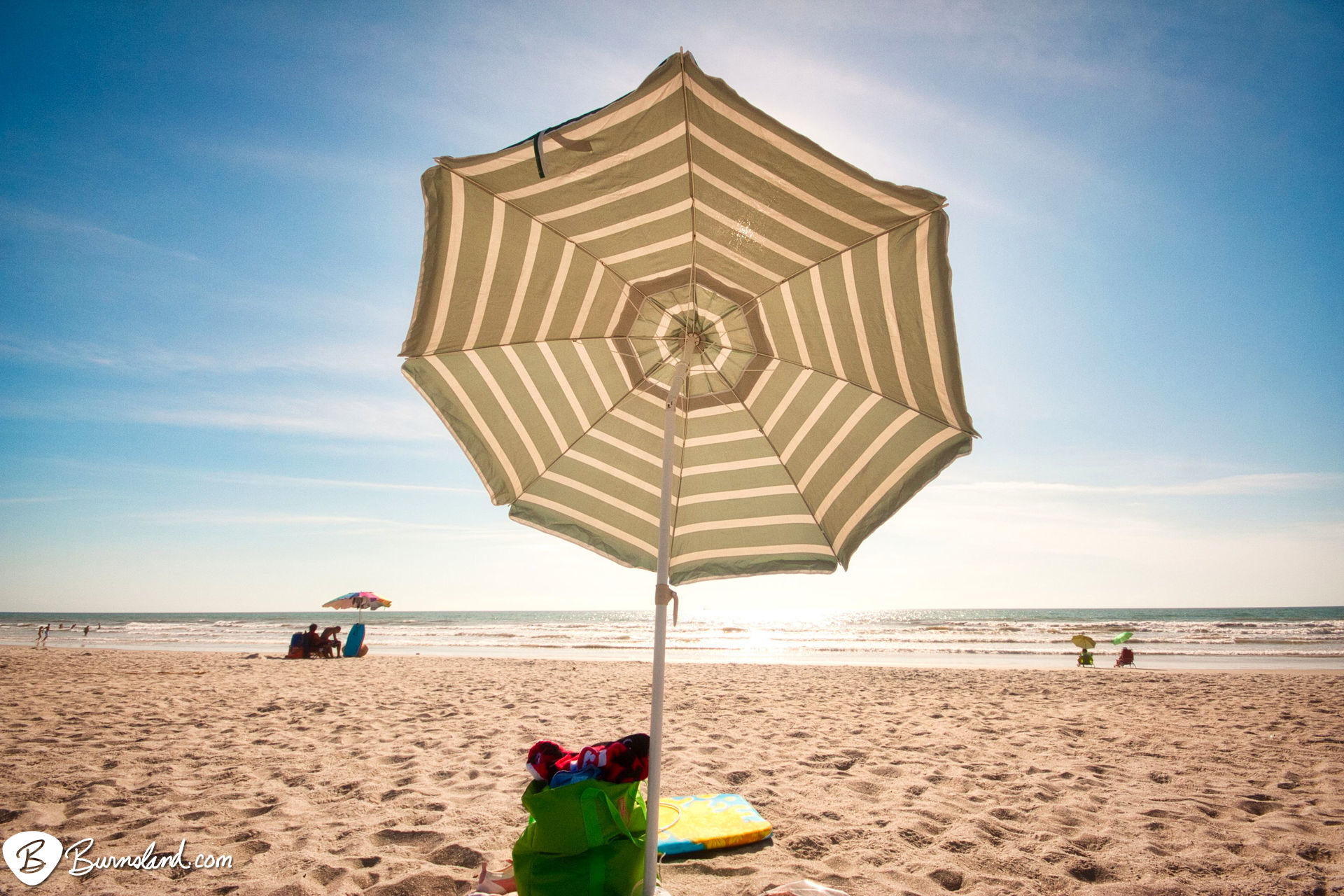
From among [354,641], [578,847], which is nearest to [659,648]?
[578,847]

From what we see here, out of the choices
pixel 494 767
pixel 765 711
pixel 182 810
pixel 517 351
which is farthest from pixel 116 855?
pixel 765 711

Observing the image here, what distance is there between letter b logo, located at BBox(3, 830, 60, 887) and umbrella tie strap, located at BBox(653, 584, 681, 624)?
120 inches

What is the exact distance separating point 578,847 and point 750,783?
234 cm

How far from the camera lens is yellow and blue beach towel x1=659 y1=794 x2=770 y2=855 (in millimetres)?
3025

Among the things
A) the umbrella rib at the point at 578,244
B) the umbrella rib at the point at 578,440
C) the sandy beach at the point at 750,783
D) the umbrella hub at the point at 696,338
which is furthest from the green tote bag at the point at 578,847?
the umbrella rib at the point at 578,244

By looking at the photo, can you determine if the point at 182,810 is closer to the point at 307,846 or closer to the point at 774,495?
the point at 307,846

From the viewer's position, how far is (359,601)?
59.4 ft

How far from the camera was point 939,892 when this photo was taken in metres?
2.68

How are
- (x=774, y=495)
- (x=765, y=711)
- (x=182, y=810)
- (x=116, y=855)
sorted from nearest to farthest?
(x=774, y=495) < (x=116, y=855) < (x=182, y=810) < (x=765, y=711)

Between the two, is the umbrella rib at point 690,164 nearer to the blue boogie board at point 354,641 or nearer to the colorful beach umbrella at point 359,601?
the blue boogie board at point 354,641

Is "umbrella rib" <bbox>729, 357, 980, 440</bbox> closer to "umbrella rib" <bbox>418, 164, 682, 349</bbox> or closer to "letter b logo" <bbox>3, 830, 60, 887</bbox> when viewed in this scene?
"umbrella rib" <bbox>418, 164, 682, 349</bbox>

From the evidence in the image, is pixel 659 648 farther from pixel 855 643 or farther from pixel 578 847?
pixel 855 643

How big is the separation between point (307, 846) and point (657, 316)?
3.12 m

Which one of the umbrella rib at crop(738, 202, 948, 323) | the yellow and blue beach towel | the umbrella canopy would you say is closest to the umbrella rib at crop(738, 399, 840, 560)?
the umbrella rib at crop(738, 202, 948, 323)
